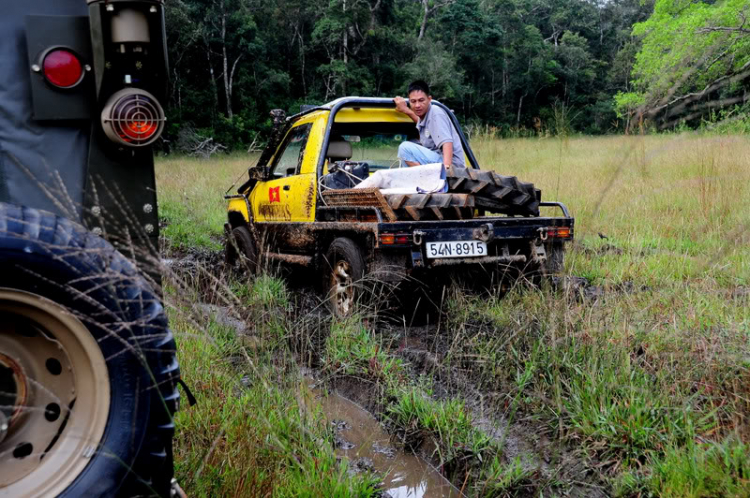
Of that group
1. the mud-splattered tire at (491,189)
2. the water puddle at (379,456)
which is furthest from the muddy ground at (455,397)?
the mud-splattered tire at (491,189)

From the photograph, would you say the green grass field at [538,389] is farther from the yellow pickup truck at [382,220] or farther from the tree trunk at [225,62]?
Answer: the tree trunk at [225,62]

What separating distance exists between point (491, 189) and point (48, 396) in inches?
151

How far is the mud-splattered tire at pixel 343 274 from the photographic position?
482cm

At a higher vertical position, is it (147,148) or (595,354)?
(147,148)

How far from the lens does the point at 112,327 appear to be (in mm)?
1693

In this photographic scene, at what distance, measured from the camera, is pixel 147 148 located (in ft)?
8.05

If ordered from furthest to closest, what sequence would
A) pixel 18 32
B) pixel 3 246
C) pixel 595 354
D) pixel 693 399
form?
pixel 595 354
pixel 693 399
pixel 18 32
pixel 3 246

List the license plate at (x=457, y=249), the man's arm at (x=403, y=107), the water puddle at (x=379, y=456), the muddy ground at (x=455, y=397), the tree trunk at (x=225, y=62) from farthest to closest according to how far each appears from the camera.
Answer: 1. the tree trunk at (x=225, y=62)
2. the man's arm at (x=403, y=107)
3. the license plate at (x=457, y=249)
4. the water puddle at (x=379, y=456)
5. the muddy ground at (x=455, y=397)

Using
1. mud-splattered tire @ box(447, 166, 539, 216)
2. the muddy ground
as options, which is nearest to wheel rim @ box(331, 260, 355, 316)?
the muddy ground

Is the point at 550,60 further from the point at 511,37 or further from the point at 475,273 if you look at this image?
the point at 475,273

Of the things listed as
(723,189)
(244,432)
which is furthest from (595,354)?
(723,189)

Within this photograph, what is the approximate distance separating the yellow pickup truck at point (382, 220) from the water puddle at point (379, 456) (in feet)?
→ 4.12

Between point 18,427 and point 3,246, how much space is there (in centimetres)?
52

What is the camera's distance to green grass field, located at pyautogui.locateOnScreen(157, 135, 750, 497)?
7.59 ft
